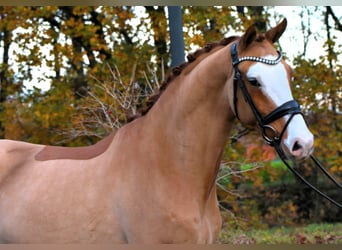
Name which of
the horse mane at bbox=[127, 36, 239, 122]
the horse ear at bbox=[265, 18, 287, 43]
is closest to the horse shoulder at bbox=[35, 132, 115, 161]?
the horse mane at bbox=[127, 36, 239, 122]

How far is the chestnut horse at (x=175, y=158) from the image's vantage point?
9.76 ft

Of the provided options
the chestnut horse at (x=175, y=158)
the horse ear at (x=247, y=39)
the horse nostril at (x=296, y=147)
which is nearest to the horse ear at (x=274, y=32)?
the chestnut horse at (x=175, y=158)

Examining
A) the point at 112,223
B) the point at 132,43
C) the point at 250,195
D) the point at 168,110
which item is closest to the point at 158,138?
the point at 168,110

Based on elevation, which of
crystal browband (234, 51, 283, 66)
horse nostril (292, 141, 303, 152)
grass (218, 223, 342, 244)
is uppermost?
crystal browband (234, 51, 283, 66)

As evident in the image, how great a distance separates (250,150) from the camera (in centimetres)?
941

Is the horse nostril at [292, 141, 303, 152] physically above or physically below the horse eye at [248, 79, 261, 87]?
below

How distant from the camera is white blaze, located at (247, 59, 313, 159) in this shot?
278cm

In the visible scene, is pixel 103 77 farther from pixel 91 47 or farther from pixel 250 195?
pixel 250 195

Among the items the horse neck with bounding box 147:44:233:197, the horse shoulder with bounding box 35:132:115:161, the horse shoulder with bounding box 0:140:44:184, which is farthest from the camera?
the horse shoulder with bounding box 0:140:44:184

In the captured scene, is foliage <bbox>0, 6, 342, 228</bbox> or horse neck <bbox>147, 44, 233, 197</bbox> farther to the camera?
foliage <bbox>0, 6, 342, 228</bbox>

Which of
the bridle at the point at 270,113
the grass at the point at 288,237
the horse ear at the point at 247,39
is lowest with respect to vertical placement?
the grass at the point at 288,237

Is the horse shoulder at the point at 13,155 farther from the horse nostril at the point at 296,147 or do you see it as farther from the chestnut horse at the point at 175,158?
the horse nostril at the point at 296,147

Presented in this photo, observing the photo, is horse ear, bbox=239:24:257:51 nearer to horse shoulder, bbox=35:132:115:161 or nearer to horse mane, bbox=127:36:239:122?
horse mane, bbox=127:36:239:122

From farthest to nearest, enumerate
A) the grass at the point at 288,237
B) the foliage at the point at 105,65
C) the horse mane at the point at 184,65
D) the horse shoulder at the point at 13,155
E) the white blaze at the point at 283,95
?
the foliage at the point at 105,65 → the grass at the point at 288,237 → the horse shoulder at the point at 13,155 → the horse mane at the point at 184,65 → the white blaze at the point at 283,95
